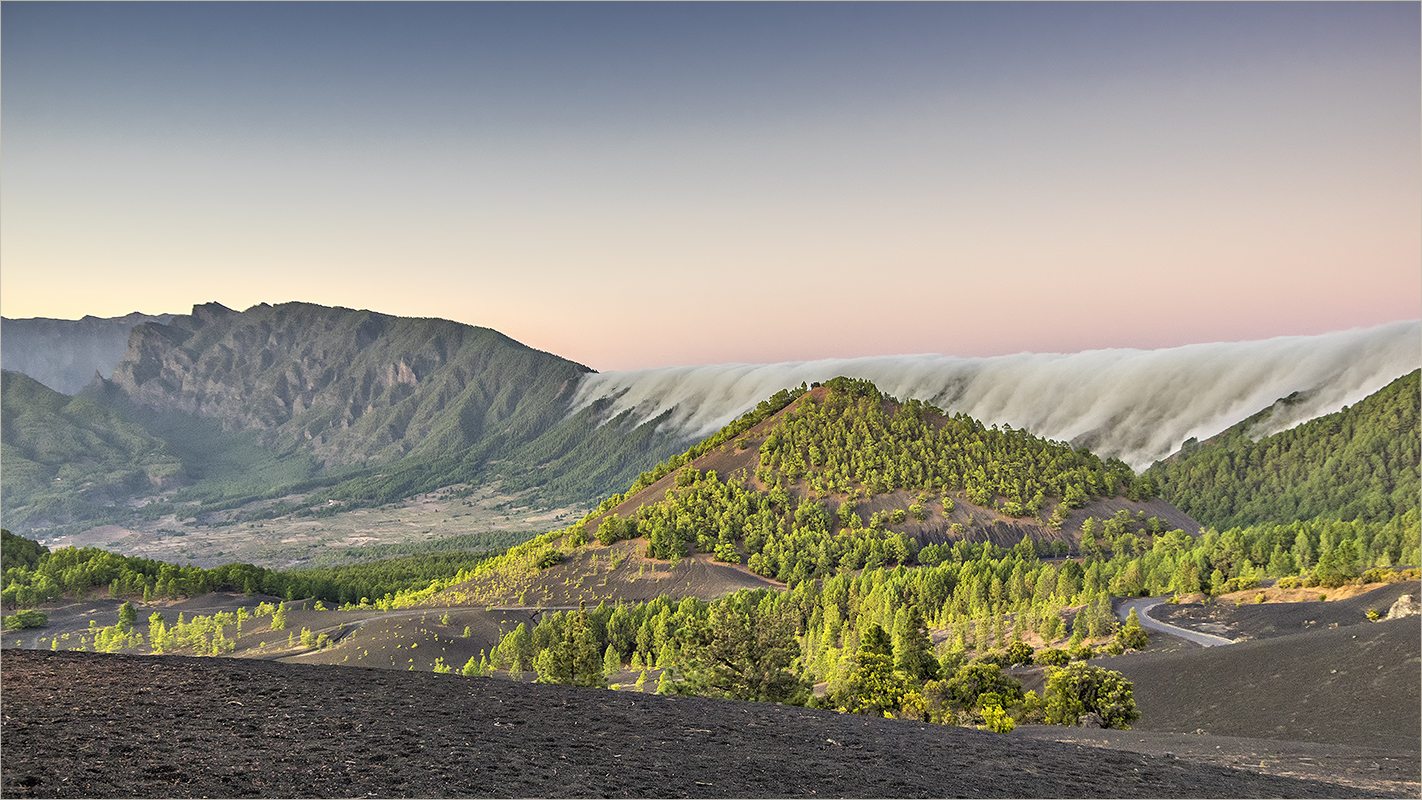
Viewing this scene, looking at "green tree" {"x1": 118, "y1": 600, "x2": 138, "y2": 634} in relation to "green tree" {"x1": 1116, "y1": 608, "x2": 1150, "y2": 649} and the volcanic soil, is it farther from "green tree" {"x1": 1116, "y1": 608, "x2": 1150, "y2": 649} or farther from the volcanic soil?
"green tree" {"x1": 1116, "y1": 608, "x2": 1150, "y2": 649}

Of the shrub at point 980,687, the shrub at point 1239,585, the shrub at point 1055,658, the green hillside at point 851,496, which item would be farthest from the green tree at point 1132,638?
the green hillside at point 851,496

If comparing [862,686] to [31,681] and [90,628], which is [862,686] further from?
[90,628]

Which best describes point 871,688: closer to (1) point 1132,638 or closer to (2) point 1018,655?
(2) point 1018,655

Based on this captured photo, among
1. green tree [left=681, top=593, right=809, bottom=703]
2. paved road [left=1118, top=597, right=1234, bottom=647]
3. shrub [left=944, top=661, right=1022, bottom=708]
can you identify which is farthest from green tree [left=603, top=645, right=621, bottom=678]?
paved road [left=1118, top=597, right=1234, bottom=647]

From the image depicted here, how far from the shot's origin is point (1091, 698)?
43.8 meters

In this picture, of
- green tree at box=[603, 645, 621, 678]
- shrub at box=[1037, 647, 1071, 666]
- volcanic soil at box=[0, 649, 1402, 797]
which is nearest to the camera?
volcanic soil at box=[0, 649, 1402, 797]

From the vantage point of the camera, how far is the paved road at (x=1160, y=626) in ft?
235

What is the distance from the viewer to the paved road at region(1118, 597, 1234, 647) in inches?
2825

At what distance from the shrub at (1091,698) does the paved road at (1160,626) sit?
27018 millimetres

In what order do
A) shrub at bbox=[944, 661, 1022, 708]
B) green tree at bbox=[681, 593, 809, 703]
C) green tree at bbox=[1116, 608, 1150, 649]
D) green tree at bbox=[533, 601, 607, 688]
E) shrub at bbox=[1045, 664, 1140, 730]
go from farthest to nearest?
1. green tree at bbox=[1116, 608, 1150, 649]
2. green tree at bbox=[533, 601, 607, 688]
3. shrub at bbox=[944, 661, 1022, 708]
4. green tree at bbox=[681, 593, 809, 703]
5. shrub at bbox=[1045, 664, 1140, 730]

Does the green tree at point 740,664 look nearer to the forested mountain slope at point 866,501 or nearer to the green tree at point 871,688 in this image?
the green tree at point 871,688

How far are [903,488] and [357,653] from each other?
119629 millimetres

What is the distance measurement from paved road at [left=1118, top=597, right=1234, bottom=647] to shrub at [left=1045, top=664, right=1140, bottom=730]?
27.0m

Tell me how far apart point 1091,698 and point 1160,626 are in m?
45.4
